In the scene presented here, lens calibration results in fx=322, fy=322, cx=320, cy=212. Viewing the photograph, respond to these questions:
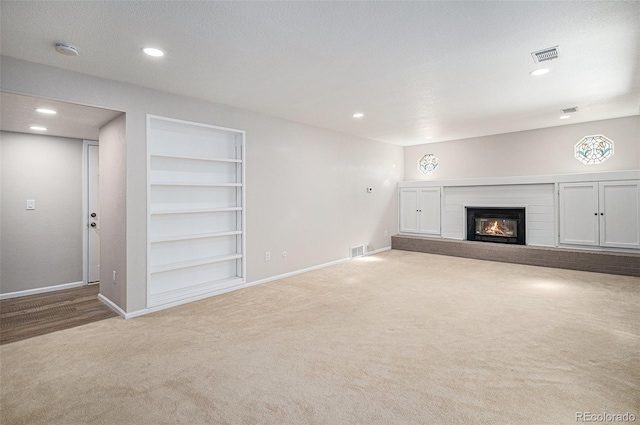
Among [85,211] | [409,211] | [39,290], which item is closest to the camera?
[39,290]

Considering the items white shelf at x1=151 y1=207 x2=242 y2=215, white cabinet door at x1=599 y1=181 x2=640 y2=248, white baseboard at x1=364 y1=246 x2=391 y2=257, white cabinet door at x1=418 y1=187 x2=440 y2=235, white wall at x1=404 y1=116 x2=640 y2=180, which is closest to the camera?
white shelf at x1=151 y1=207 x2=242 y2=215

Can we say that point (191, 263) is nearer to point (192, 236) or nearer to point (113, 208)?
point (192, 236)

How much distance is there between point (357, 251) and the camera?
655 cm

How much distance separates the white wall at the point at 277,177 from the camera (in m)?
3.21

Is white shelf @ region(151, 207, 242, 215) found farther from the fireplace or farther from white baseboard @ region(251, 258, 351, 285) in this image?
the fireplace

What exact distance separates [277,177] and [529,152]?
16.0 feet

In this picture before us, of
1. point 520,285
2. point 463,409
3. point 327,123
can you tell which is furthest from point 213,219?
point 520,285

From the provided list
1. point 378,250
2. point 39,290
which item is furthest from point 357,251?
point 39,290

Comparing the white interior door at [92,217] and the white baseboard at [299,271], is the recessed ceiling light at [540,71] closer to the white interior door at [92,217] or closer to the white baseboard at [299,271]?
the white baseboard at [299,271]

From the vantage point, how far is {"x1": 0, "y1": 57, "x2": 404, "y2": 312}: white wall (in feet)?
10.5

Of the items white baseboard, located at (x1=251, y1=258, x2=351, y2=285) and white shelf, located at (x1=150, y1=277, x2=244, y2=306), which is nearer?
white shelf, located at (x1=150, y1=277, x2=244, y2=306)

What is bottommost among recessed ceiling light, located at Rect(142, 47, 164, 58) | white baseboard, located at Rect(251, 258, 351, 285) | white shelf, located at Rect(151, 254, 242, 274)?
white baseboard, located at Rect(251, 258, 351, 285)

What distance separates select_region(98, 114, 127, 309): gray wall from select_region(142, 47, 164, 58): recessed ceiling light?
102 cm

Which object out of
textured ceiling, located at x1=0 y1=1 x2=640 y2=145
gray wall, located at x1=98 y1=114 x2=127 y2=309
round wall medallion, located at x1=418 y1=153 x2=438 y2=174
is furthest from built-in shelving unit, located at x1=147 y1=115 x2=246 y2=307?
round wall medallion, located at x1=418 y1=153 x2=438 y2=174
